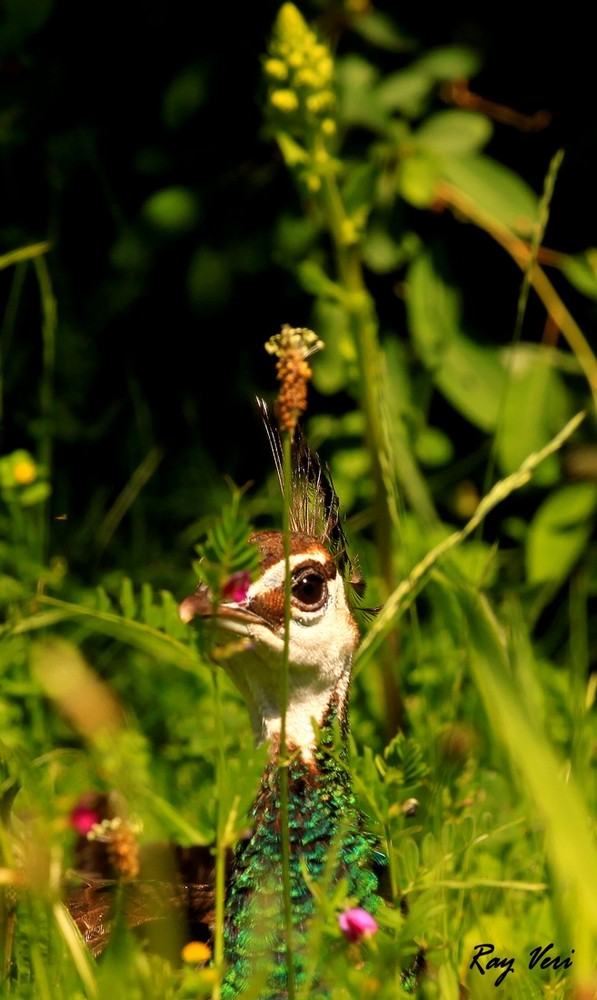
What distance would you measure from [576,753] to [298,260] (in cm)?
116

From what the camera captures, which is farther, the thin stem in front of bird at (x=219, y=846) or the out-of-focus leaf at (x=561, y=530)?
the out-of-focus leaf at (x=561, y=530)

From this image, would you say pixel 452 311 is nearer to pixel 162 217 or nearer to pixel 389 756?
pixel 162 217

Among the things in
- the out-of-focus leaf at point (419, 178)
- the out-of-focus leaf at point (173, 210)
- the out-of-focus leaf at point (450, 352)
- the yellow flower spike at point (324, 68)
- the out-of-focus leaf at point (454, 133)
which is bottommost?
the out-of-focus leaf at point (450, 352)

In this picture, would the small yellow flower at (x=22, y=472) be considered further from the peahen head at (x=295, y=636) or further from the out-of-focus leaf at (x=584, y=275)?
the out-of-focus leaf at (x=584, y=275)

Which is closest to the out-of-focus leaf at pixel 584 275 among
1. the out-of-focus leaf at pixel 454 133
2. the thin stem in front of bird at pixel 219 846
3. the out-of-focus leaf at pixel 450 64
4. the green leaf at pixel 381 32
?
the out-of-focus leaf at pixel 454 133

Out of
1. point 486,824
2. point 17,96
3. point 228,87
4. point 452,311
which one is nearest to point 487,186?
point 452,311

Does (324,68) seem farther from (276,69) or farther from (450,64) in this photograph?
(450,64)

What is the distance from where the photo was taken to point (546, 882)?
168cm

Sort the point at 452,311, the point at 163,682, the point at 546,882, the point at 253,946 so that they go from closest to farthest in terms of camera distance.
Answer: the point at 253,946 → the point at 546,882 → the point at 163,682 → the point at 452,311

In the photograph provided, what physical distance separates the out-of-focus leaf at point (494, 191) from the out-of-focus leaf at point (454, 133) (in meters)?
0.02

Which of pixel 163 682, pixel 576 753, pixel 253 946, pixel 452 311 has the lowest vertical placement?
pixel 253 946

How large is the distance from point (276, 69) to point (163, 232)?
0.89 metres

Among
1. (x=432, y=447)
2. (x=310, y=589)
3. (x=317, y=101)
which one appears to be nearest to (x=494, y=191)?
(x=432, y=447)

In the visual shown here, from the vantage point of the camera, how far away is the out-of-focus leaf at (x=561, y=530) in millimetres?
2576
